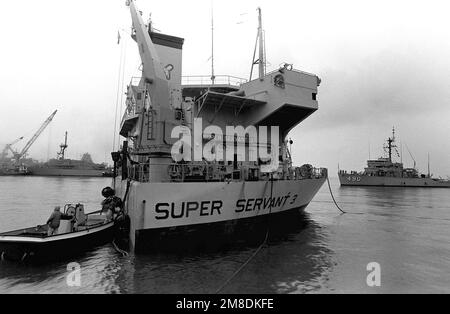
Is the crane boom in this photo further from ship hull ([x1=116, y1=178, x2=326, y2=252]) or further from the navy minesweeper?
the navy minesweeper

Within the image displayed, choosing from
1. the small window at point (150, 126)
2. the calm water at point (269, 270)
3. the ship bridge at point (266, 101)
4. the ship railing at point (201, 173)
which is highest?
the ship bridge at point (266, 101)

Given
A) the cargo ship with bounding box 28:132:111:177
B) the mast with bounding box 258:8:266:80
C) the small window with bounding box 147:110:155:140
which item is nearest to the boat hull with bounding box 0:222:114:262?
the small window with bounding box 147:110:155:140

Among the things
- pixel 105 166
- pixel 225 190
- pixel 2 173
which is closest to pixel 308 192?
pixel 225 190

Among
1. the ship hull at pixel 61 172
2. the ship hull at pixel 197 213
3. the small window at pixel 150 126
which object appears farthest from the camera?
the ship hull at pixel 61 172

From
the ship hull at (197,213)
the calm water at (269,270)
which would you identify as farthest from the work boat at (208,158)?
the calm water at (269,270)

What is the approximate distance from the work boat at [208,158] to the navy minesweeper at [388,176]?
197 feet

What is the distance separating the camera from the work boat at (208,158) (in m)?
10.4

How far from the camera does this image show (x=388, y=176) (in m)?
70.8

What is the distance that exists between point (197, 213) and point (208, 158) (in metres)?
4.84

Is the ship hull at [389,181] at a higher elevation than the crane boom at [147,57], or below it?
below

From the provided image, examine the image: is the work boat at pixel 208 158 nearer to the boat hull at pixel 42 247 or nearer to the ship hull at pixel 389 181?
the boat hull at pixel 42 247

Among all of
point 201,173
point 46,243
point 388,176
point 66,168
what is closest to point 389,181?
point 388,176

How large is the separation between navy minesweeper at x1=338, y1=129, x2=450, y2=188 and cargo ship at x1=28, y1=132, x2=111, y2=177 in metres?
91.8
